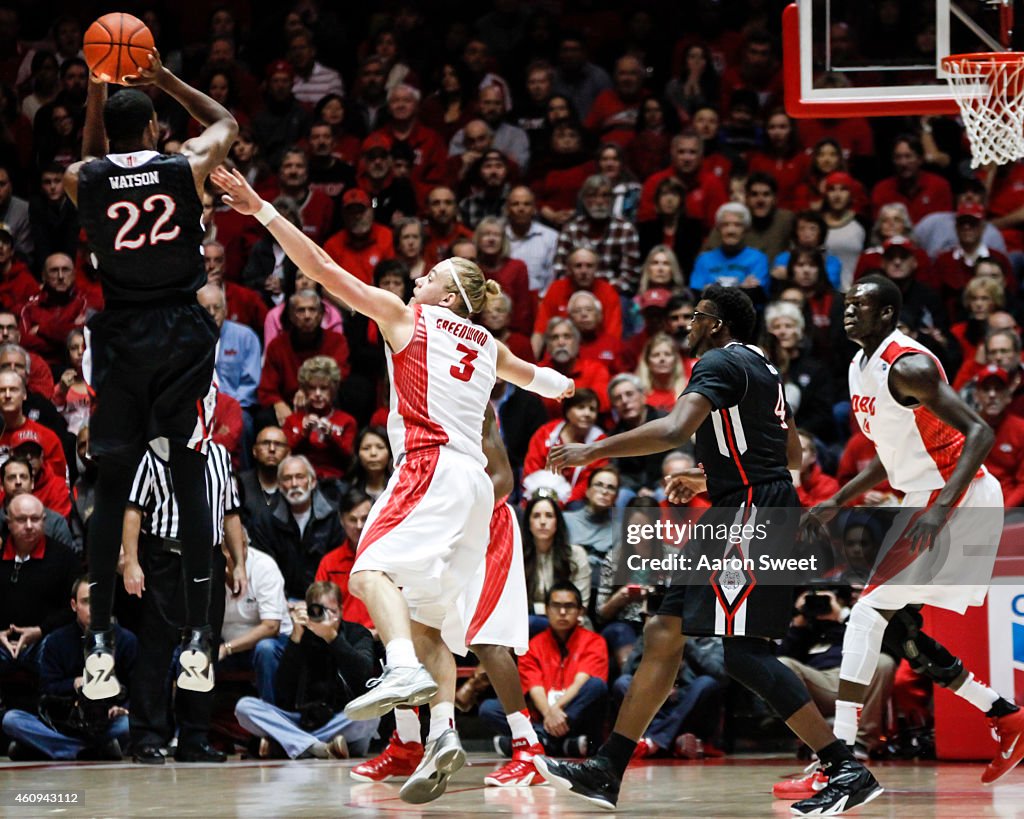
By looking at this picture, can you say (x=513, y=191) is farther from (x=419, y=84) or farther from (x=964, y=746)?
(x=964, y=746)

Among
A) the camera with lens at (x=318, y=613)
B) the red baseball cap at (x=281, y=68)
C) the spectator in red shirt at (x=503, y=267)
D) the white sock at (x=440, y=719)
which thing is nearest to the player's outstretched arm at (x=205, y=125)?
the white sock at (x=440, y=719)

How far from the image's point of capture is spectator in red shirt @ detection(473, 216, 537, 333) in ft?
41.0

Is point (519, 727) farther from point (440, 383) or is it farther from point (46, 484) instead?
point (46, 484)

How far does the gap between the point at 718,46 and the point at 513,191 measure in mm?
3721

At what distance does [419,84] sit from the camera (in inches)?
617

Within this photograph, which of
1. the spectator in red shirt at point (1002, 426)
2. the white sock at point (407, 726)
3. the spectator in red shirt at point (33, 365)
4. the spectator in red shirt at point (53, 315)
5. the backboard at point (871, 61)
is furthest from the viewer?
the spectator in red shirt at point (53, 315)

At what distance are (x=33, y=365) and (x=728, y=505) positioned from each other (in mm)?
6612

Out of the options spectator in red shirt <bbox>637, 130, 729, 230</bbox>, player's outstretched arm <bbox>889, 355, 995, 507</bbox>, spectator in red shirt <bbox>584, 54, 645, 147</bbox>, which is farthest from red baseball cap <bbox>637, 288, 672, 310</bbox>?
player's outstretched arm <bbox>889, 355, 995, 507</bbox>

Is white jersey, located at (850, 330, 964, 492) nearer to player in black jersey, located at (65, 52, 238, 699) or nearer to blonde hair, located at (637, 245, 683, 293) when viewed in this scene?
player in black jersey, located at (65, 52, 238, 699)

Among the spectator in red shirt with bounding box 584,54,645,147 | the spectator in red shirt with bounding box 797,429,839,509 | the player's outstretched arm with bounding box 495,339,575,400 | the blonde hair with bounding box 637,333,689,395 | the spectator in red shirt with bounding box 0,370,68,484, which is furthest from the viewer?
the spectator in red shirt with bounding box 584,54,645,147

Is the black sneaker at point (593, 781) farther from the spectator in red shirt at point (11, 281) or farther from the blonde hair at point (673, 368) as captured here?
the spectator in red shirt at point (11, 281)

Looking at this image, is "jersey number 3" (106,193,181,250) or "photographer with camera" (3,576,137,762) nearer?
"jersey number 3" (106,193,181,250)

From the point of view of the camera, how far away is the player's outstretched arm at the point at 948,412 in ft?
24.0

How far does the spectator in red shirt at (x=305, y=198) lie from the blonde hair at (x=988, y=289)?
555 centimetres
